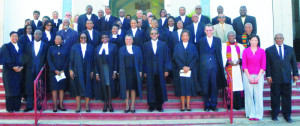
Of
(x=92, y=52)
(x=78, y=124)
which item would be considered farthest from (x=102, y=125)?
(x=92, y=52)

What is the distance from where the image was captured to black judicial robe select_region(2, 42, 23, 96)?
301 inches

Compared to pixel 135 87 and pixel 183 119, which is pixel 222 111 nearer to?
pixel 183 119

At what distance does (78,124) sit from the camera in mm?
7145

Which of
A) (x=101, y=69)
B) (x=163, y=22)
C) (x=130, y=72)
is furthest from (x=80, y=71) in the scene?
(x=163, y=22)

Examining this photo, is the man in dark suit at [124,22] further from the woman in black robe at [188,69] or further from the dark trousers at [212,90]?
the dark trousers at [212,90]

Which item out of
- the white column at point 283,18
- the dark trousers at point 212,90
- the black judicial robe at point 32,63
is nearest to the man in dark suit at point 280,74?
the dark trousers at point 212,90

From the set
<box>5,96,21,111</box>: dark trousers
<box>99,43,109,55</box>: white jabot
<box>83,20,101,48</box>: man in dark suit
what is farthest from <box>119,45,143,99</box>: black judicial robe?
<box>5,96,21,111</box>: dark trousers

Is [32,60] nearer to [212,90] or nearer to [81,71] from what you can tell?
[81,71]

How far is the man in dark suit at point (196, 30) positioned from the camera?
8.67 metres

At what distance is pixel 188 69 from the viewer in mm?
7508

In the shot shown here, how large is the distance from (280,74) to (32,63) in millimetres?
6078

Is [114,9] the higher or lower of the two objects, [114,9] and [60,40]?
the higher

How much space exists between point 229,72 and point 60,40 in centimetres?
435

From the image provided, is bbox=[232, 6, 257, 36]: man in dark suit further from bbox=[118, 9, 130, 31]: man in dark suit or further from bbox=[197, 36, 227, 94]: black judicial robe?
bbox=[118, 9, 130, 31]: man in dark suit
